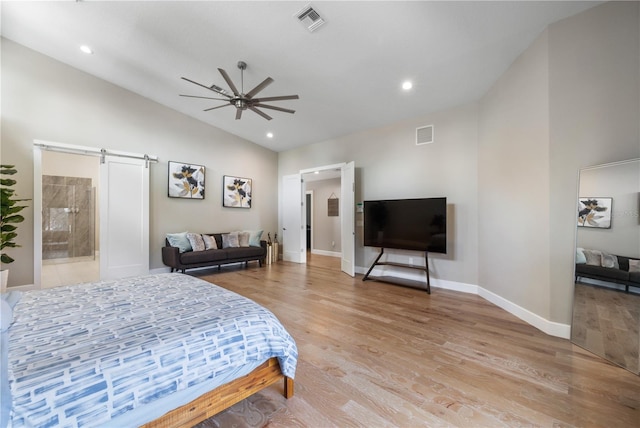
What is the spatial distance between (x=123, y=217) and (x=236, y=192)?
2334mm

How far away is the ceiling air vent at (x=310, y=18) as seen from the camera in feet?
8.34

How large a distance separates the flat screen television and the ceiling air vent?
2.81m

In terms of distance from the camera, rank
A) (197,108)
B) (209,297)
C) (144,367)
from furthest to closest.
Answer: (197,108) < (209,297) < (144,367)

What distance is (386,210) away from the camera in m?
4.46

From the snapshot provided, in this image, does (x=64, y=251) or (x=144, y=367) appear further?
(x=64, y=251)

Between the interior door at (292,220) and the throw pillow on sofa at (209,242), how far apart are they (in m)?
1.97

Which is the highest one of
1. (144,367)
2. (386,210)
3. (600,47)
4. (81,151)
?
(600,47)

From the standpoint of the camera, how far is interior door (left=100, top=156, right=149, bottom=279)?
447 cm

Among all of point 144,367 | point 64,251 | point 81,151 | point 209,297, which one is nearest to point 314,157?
point 81,151

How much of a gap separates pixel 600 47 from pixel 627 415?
9.78ft

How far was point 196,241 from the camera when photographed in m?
5.10

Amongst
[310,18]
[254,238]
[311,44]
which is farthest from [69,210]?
[310,18]

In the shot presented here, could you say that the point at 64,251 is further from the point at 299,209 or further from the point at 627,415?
the point at 627,415

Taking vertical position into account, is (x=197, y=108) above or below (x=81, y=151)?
above
